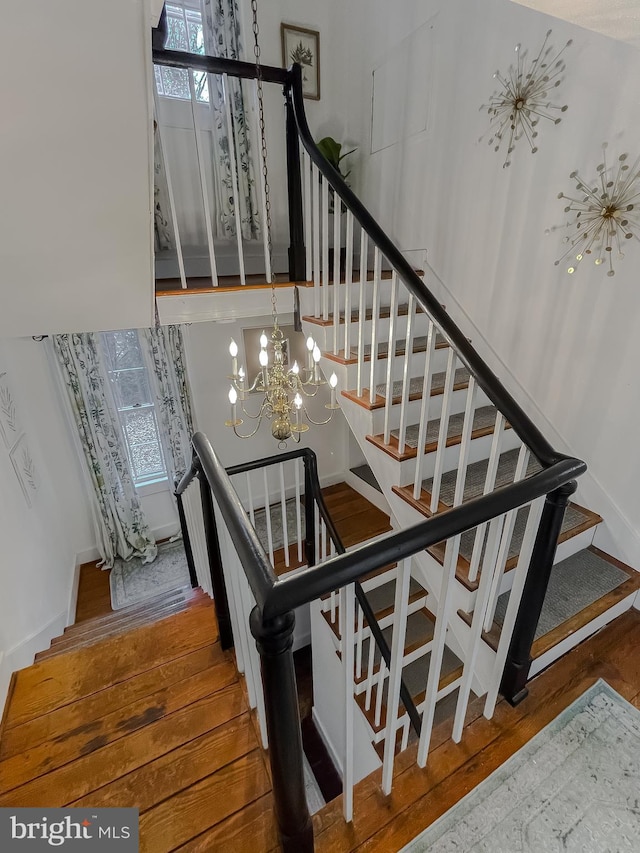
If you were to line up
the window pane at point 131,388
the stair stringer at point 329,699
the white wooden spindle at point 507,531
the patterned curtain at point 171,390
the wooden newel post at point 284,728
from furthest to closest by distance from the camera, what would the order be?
the window pane at point 131,388, the patterned curtain at point 171,390, the stair stringer at point 329,699, the white wooden spindle at point 507,531, the wooden newel post at point 284,728

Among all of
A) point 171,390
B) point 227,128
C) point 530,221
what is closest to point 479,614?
point 530,221

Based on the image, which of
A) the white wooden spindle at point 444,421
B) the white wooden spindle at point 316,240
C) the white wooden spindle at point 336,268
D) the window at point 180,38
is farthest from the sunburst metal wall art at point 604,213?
the window at point 180,38

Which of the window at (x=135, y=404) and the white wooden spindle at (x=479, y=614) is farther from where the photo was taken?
the window at (x=135, y=404)

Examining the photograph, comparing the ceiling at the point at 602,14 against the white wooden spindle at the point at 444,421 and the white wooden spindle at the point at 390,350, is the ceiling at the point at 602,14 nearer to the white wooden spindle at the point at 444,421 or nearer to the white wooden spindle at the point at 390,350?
the white wooden spindle at the point at 390,350

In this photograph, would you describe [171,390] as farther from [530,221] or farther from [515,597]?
[515,597]

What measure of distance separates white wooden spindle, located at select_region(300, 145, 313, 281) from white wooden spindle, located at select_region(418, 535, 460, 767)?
2033 millimetres

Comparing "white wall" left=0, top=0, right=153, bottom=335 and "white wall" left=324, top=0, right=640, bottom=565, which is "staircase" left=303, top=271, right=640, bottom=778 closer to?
"white wall" left=324, top=0, right=640, bottom=565

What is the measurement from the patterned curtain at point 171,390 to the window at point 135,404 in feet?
0.50

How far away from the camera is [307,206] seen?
7.59 feet

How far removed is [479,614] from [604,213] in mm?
1883

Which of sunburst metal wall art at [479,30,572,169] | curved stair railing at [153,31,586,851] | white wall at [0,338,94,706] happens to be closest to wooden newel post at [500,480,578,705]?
curved stair railing at [153,31,586,851]

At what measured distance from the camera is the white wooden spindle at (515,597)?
101cm

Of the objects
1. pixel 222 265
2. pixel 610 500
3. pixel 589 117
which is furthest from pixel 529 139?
pixel 222 265

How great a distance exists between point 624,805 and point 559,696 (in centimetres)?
28
